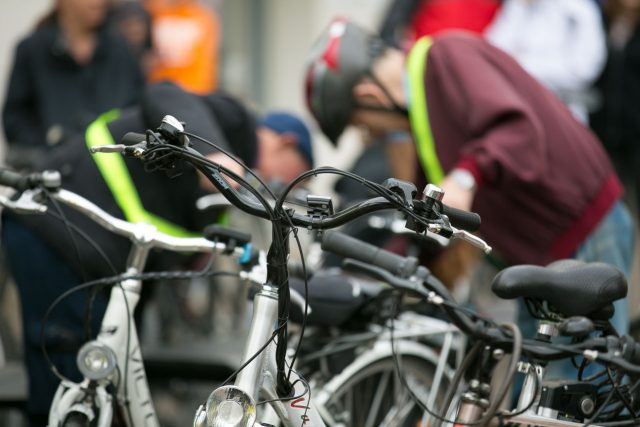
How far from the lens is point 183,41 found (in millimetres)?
8156

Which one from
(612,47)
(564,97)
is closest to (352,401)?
(564,97)

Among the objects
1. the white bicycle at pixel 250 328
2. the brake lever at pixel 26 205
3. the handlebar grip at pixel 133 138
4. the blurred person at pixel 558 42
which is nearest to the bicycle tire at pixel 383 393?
the white bicycle at pixel 250 328

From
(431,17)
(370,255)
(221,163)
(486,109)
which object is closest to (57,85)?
(431,17)

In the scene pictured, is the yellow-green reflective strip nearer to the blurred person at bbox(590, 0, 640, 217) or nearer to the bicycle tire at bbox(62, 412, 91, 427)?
the bicycle tire at bbox(62, 412, 91, 427)

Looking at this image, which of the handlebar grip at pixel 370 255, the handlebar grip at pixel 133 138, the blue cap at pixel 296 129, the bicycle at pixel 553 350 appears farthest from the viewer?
the blue cap at pixel 296 129

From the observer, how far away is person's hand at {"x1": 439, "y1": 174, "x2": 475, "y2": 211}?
406 cm

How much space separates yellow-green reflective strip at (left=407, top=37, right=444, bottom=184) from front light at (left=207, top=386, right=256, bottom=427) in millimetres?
1775

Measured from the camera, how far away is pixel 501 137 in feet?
13.8

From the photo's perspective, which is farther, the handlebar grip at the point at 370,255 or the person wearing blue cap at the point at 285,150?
the person wearing blue cap at the point at 285,150

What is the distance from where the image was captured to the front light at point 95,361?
11.4 ft

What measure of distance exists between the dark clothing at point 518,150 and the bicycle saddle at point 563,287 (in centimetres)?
87

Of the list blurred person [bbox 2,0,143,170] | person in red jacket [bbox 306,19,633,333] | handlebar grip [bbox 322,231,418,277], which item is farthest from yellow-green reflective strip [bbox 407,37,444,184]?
blurred person [bbox 2,0,143,170]

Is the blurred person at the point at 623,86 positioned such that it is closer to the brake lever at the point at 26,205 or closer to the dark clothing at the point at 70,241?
the dark clothing at the point at 70,241

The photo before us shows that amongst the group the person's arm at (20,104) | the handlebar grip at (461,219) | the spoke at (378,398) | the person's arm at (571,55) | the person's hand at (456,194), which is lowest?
the spoke at (378,398)
